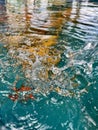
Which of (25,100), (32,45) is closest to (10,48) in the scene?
(32,45)

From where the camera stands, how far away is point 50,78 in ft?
15.3

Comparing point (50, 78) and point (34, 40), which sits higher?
point (34, 40)

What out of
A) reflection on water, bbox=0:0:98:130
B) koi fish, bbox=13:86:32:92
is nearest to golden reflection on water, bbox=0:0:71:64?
reflection on water, bbox=0:0:98:130

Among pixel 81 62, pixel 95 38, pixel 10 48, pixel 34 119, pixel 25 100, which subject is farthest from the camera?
pixel 95 38

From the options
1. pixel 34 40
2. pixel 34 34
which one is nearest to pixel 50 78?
pixel 34 40

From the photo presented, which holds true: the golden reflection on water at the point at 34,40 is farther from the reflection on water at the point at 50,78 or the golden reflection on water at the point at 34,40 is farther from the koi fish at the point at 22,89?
the koi fish at the point at 22,89

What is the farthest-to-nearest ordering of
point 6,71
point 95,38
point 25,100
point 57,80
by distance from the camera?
1. point 95,38
2. point 6,71
3. point 57,80
4. point 25,100

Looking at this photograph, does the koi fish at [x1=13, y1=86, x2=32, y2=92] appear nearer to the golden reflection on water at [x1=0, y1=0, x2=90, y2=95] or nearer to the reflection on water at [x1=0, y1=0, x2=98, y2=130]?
the reflection on water at [x1=0, y1=0, x2=98, y2=130]

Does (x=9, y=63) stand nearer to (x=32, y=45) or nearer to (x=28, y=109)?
(x=32, y=45)

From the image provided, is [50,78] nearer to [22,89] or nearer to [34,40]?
[22,89]

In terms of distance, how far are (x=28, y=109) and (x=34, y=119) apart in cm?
27

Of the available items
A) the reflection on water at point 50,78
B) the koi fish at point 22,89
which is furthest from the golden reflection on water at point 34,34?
the koi fish at point 22,89

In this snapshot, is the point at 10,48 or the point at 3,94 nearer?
the point at 3,94

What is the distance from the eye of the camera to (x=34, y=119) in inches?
143
